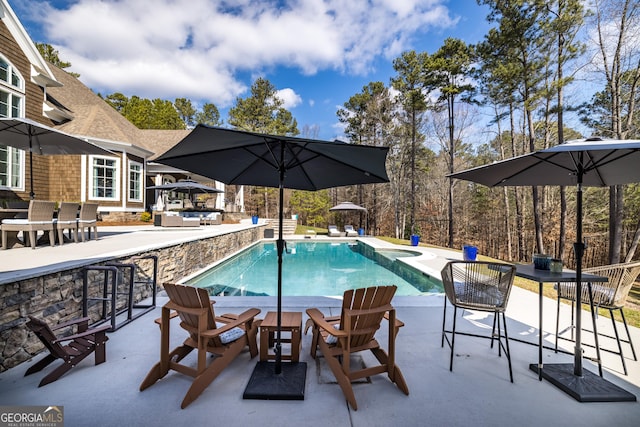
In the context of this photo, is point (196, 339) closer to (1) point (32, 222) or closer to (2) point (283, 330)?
(2) point (283, 330)

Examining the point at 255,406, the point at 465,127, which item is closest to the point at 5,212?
the point at 255,406

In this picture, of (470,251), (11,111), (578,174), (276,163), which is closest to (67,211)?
(276,163)

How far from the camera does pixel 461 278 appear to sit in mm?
3264

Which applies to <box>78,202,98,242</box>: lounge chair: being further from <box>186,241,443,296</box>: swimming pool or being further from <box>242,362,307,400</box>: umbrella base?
<box>242,362,307,400</box>: umbrella base

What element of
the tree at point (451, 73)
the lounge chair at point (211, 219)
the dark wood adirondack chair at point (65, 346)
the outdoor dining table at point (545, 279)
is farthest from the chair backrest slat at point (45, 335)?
the tree at point (451, 73)

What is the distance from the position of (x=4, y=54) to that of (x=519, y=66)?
2004cm

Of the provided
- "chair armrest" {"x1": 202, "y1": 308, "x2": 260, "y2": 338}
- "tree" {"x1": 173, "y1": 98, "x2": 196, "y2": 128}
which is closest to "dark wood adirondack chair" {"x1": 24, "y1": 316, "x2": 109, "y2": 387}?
"chair armrest" {"x1": 202, "y1": 308, "x2": 260, "y2": 338}

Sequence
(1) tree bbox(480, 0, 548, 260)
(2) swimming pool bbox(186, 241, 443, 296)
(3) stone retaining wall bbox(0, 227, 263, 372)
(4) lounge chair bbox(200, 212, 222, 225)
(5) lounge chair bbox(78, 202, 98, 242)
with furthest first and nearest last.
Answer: (4) lounge chair bbox(200, 212, 222, 225), (1) tree bbox(480, 0, 548, 260), (2) swimming pool bbox(186, 241, 443, 296), (5) lounge chair bbox(78, 202, 98, 242), (3) stone retaining wall bbox(0, 227, 263, 372)

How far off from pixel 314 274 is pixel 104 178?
37.0 ft

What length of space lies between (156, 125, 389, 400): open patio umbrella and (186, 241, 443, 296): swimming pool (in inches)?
172

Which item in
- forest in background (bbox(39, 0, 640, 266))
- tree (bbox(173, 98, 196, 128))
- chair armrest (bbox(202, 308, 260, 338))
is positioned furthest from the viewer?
tree (bbox(173, 98, 196, 128))

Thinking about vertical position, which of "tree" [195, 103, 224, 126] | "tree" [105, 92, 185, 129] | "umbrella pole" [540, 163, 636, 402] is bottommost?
"umbrella pole" [540, 163, 636, 402]

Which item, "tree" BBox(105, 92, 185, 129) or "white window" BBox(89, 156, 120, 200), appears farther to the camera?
"tree" BBox(105, 92, 185, 129)

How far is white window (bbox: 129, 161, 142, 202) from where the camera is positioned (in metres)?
14.4
